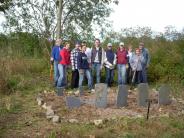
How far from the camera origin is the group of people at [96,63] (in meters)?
16.6

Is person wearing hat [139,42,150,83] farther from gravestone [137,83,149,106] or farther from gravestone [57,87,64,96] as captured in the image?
gravestone [137,83,149,106]

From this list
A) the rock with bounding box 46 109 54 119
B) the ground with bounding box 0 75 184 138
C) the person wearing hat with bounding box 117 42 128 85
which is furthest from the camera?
the person wearing hat with bounding box 117 42 128 85

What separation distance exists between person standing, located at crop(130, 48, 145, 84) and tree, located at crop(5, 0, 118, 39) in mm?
7139

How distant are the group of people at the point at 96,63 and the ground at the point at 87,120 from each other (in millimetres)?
2217

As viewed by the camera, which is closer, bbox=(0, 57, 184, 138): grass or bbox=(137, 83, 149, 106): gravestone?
bbox=(0, 57, 184, 138): grass

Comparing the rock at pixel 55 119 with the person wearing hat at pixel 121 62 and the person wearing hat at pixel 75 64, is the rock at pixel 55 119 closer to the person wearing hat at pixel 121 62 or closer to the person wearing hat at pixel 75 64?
the person wearing hat at pixel 75 64

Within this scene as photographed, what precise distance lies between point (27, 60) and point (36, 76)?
152 centimetres

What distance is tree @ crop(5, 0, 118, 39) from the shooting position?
2444cm

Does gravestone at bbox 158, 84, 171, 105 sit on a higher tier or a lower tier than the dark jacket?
lower

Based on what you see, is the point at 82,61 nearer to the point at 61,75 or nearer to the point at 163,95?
the point at 61,75

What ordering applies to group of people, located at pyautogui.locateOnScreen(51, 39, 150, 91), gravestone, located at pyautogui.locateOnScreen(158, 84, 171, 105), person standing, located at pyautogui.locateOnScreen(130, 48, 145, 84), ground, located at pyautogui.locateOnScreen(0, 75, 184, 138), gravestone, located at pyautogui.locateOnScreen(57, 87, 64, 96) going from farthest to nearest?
person standing, located at pyautogui.locateOnScreen(130, 48, 145, 84)
group of people, located at pyautogui.locateOnScreen(51, 39, 150, 91)
gravestone, located at pyautogui.locateOnScreen(57, 87, 64, 96)
gravestone, located at pyautogui.locateOnScreen(158, 84, 171, 105)
ground, located at pyautogui.locateOnScreen(0, 75, 184, 138)

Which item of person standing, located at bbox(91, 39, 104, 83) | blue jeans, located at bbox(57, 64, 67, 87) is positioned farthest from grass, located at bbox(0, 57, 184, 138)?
person standing, located at bbox(91, 39, 104, 83)

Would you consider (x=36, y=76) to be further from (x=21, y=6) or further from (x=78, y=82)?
(x=21, y=6)

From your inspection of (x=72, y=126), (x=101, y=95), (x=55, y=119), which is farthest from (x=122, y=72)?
(x=72, y=126)
